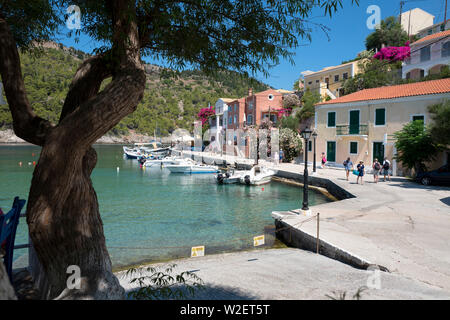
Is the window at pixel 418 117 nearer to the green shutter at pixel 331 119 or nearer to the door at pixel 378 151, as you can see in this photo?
the door at pixel 378 151

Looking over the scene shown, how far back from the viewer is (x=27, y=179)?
2878cm

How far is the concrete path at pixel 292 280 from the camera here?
493 cm

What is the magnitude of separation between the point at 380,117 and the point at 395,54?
69.8 ft

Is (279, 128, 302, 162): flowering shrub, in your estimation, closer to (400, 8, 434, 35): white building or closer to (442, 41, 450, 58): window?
(442, 41, 450, 58): window

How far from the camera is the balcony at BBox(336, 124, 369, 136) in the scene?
1015 inches

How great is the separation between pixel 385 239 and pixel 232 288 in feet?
17.3

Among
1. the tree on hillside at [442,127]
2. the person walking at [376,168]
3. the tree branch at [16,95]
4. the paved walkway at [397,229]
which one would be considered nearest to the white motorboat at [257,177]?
the person walking at [376,168]

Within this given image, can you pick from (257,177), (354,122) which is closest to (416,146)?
(354,122)

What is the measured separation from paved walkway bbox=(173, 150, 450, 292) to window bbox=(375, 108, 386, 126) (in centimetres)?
961

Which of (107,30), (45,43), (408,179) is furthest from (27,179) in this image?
(408,179)

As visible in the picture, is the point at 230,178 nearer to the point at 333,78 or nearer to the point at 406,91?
the point at 406,91

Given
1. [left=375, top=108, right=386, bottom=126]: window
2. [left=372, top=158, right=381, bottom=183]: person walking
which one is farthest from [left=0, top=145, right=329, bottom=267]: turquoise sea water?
[left=375, top=108, right=386, bottom=126]: window

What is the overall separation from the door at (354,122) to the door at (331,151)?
2508 mm
